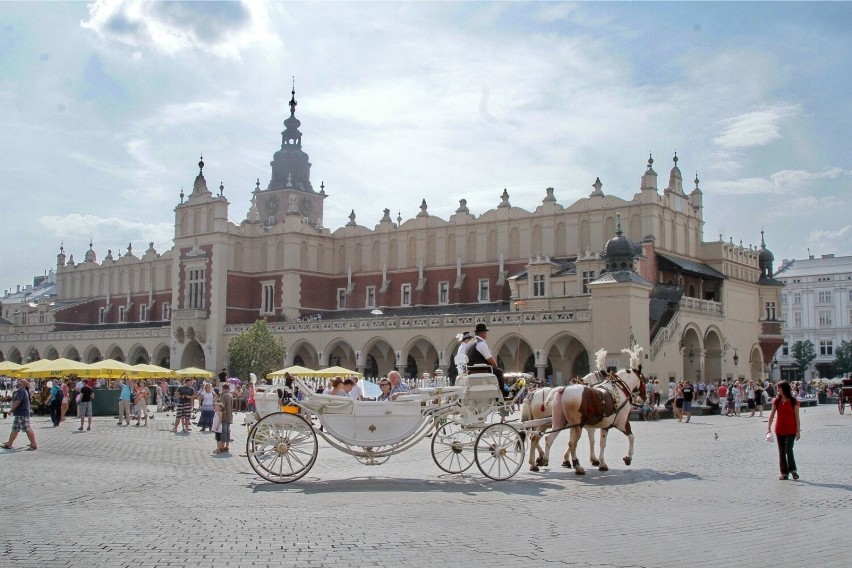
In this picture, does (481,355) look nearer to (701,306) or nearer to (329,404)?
(329,404)

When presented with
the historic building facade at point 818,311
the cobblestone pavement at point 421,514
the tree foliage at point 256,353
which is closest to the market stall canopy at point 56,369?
the tree foliage at point 256,353

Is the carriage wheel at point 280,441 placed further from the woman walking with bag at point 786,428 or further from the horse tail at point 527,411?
the woman walking with bag at point 786,428

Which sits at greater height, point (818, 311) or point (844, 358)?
point (818, 311)

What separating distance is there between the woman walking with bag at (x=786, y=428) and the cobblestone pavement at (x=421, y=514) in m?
0.40

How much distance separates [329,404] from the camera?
46.2ft

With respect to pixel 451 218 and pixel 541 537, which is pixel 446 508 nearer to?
pixel 541 537

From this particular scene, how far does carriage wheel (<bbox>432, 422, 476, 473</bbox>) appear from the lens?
47.8 feet

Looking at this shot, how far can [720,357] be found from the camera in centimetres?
5172

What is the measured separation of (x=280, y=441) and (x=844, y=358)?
3042 inches

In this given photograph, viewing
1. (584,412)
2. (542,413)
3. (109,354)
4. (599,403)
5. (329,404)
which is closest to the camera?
(329,404)

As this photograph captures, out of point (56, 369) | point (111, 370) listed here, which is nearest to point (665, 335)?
point (111, 370)

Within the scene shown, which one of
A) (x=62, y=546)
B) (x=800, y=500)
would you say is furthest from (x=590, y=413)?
(x=62, y=546)

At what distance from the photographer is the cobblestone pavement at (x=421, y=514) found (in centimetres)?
852

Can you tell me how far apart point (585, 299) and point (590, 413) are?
109 ft
